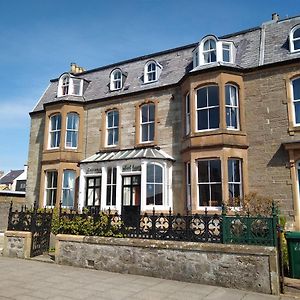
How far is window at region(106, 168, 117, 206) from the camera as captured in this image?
17.1 m

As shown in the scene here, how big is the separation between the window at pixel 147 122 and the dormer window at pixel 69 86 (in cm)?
556

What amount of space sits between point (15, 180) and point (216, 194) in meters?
43.4

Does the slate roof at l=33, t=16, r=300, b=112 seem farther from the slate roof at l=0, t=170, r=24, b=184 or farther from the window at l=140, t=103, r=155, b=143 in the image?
the slate roof at l=0, t=170, r=24, b=184

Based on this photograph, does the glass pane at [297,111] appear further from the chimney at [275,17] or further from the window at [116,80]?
the window at [116,80]

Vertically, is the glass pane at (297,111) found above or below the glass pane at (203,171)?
above

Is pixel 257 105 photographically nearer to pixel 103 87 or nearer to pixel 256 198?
pixel 256 198

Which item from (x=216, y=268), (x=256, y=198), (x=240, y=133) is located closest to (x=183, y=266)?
(x=216, y=268)

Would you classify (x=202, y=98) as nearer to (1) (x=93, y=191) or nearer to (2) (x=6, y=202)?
(1) (x=93, y=191)

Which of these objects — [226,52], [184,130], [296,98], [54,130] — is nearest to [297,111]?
[296,98]

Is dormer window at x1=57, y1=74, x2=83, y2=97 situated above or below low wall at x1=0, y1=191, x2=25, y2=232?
above

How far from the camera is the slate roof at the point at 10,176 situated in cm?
5583

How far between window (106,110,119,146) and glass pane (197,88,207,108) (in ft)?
18.5

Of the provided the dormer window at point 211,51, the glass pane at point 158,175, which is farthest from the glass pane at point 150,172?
the dormer window at point 211,51

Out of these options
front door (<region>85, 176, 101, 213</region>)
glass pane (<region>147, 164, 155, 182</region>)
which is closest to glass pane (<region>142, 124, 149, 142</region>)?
glass pane (<region>147, 164, 155, 182</region>)
